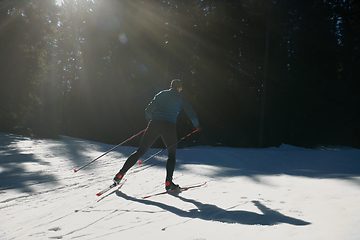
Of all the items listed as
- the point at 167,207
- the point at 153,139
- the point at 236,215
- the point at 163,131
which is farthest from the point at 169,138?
the point at 236,215

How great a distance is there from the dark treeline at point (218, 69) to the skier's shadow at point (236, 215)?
1654cm

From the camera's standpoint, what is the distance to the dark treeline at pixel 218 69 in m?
21.3

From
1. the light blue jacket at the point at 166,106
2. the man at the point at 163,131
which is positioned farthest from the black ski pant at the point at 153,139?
the light blue jacket at the point at 166,106

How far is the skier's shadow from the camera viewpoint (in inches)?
104

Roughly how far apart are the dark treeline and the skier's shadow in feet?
54.3

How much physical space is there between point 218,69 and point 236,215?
19657 mm

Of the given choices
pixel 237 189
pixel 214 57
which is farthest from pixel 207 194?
pixel 214 57

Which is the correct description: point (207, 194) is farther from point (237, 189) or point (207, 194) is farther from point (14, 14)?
point (14, 14)

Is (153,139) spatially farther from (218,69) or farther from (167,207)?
(218,69)

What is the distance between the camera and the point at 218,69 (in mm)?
21703

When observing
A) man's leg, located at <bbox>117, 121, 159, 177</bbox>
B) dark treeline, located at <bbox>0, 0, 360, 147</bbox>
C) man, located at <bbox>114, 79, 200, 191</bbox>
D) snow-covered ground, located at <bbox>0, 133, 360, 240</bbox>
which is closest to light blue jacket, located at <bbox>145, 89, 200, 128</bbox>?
man, located at <bbox>114, 79, 200, 191</bbox>

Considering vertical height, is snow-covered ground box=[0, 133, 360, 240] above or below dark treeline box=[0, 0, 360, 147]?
below

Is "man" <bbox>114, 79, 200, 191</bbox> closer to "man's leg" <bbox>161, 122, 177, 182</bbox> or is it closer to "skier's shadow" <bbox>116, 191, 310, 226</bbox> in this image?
"man's leg" <bbox>161, 122, 177, 182</bbox>

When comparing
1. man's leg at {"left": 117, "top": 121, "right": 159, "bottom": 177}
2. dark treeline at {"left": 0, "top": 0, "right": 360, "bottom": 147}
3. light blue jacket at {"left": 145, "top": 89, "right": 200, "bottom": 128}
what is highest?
dark treeline at {"left": 0, "top": 0, "right": 360, "bottom": 147}
